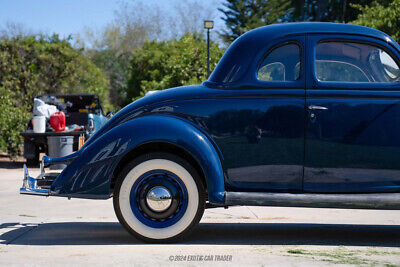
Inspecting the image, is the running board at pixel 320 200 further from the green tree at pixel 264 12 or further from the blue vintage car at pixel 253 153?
the green tree at pixel 264 12

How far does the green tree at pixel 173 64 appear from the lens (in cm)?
2034

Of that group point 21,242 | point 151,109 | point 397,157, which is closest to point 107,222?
point 21,242

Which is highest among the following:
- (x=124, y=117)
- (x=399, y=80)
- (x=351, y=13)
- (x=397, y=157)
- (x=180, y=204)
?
(x=351, y=13)

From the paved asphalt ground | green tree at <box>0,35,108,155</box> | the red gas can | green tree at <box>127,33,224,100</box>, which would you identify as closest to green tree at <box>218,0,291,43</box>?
green tree at <box>127,33,224,100</box>

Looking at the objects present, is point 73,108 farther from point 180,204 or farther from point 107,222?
point 180,204

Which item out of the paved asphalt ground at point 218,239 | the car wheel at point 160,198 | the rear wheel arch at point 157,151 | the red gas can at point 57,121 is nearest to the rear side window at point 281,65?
the rear wheel arch at point 157,151

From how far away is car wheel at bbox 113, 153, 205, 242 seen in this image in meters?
4.70

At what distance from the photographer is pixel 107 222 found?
238 inches

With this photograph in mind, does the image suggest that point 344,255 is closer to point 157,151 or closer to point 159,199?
point 159,199

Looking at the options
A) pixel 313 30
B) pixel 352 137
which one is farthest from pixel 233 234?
pixel 313 30

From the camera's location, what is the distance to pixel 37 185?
5.08 m

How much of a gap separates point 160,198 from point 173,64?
16.5 meters

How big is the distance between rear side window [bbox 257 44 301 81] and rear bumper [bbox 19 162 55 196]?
211cm

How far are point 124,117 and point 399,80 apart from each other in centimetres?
243
